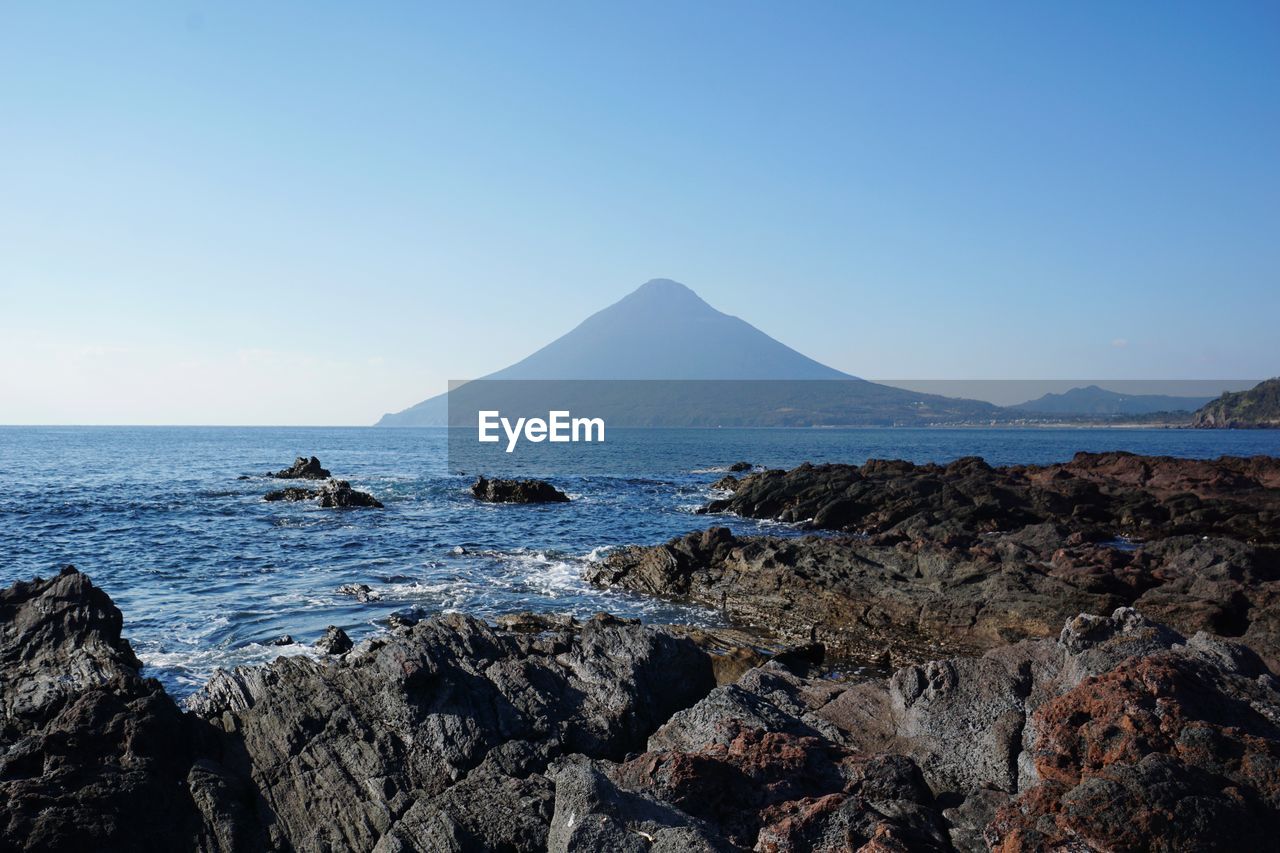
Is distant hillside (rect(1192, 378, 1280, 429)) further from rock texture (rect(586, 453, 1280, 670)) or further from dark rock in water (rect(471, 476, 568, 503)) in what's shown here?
dark rock in water (rect(471, 476, 568, 503))

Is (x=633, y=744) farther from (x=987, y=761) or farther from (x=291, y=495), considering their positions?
(x=291, y=495)

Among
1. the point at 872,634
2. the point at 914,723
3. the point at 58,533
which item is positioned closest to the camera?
the point at 914,723

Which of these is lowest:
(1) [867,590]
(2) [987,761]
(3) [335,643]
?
(3) [335,643]

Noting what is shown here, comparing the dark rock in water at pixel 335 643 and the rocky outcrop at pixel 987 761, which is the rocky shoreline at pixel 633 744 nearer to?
the rocky outcrop at pixel 987 761

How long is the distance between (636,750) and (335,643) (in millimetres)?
8142

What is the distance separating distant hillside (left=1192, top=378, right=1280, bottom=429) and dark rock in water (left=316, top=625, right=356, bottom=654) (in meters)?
215

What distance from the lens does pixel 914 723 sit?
8359mm

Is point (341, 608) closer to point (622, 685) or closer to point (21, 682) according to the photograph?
point (21, 682)

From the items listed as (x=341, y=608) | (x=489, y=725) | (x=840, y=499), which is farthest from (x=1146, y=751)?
(x=840, y=499)

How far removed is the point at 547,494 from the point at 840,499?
16.5m

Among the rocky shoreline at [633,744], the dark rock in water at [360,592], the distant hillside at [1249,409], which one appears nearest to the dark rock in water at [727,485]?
A: the dark rock in water at [360,592]

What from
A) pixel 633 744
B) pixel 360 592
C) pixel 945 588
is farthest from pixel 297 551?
pixel 633 744

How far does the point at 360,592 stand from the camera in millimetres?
20594

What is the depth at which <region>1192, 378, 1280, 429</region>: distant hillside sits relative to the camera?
17738 centimetres
